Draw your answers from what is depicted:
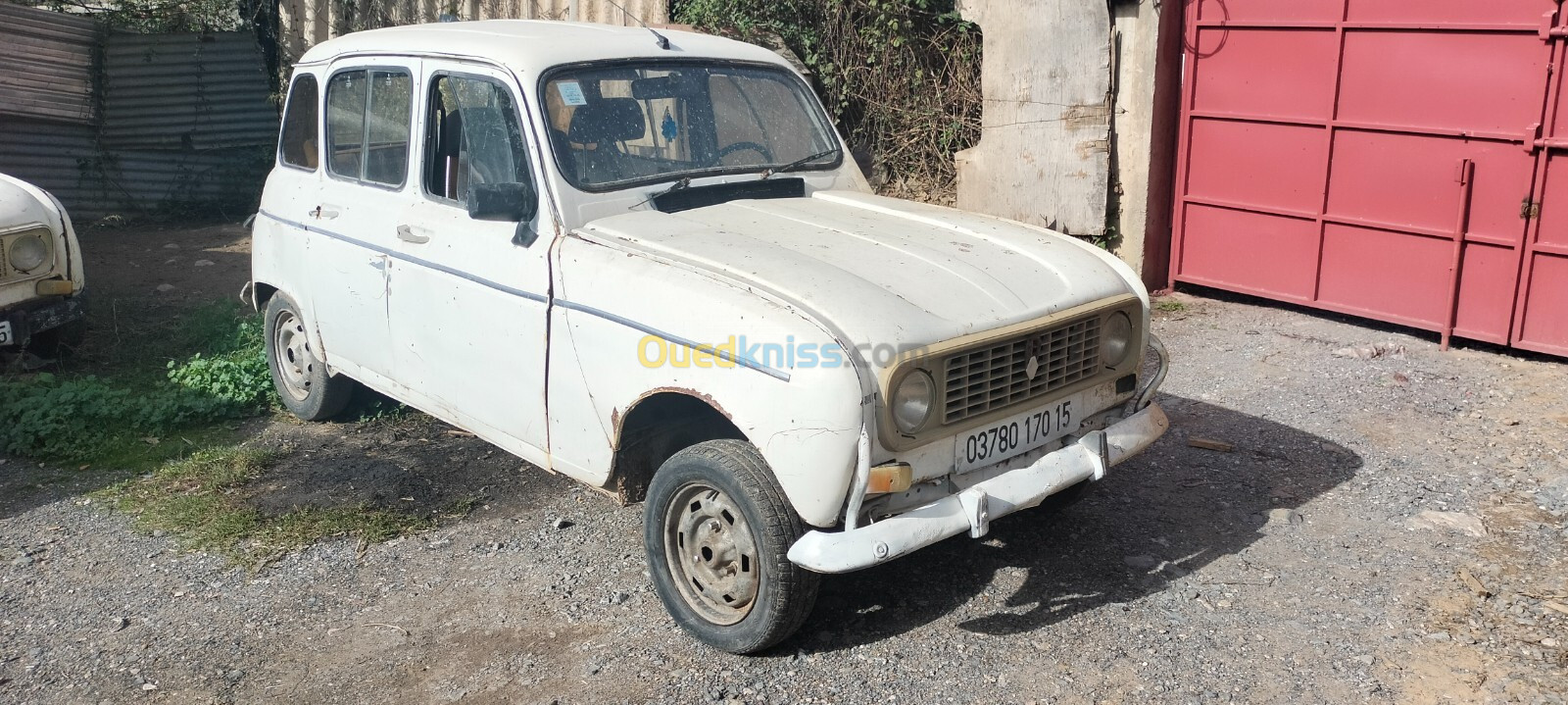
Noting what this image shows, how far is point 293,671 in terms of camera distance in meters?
3.82

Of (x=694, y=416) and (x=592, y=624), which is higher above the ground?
(x=694, y=416)

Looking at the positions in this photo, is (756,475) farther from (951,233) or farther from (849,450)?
(951,233)

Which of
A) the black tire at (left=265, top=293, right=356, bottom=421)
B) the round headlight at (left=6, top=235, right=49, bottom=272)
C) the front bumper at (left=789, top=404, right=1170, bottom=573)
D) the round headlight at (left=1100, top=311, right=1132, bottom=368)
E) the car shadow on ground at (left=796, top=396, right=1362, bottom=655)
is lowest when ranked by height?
the car shadow on ground at (left=796, top=396, right=1362, bottom=655)

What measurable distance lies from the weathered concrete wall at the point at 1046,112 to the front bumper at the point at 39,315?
5819mm

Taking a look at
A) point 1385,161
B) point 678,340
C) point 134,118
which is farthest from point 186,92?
point 1385,161

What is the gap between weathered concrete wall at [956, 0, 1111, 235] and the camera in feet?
26.9

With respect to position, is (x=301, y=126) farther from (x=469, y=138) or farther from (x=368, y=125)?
(x=469, y=138)

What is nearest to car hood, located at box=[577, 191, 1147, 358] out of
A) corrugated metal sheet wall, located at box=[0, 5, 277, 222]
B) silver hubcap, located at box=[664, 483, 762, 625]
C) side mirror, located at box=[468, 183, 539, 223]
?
side mirror, located at box=[468, 183, 539, 223]

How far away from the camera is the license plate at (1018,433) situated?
3715 millimetres

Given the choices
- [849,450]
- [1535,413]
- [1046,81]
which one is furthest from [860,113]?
[849,450]

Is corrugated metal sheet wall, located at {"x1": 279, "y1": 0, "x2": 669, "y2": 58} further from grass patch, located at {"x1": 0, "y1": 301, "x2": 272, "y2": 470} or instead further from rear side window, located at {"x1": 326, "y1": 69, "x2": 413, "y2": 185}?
rear side window, located at {"x1": 326, "y1": 69, "x2": 413, "y2": 185}

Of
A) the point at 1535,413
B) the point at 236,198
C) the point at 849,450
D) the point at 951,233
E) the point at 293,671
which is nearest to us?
the point at 849,450

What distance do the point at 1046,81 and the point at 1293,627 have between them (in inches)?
204

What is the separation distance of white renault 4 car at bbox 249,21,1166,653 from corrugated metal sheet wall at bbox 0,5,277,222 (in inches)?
270
